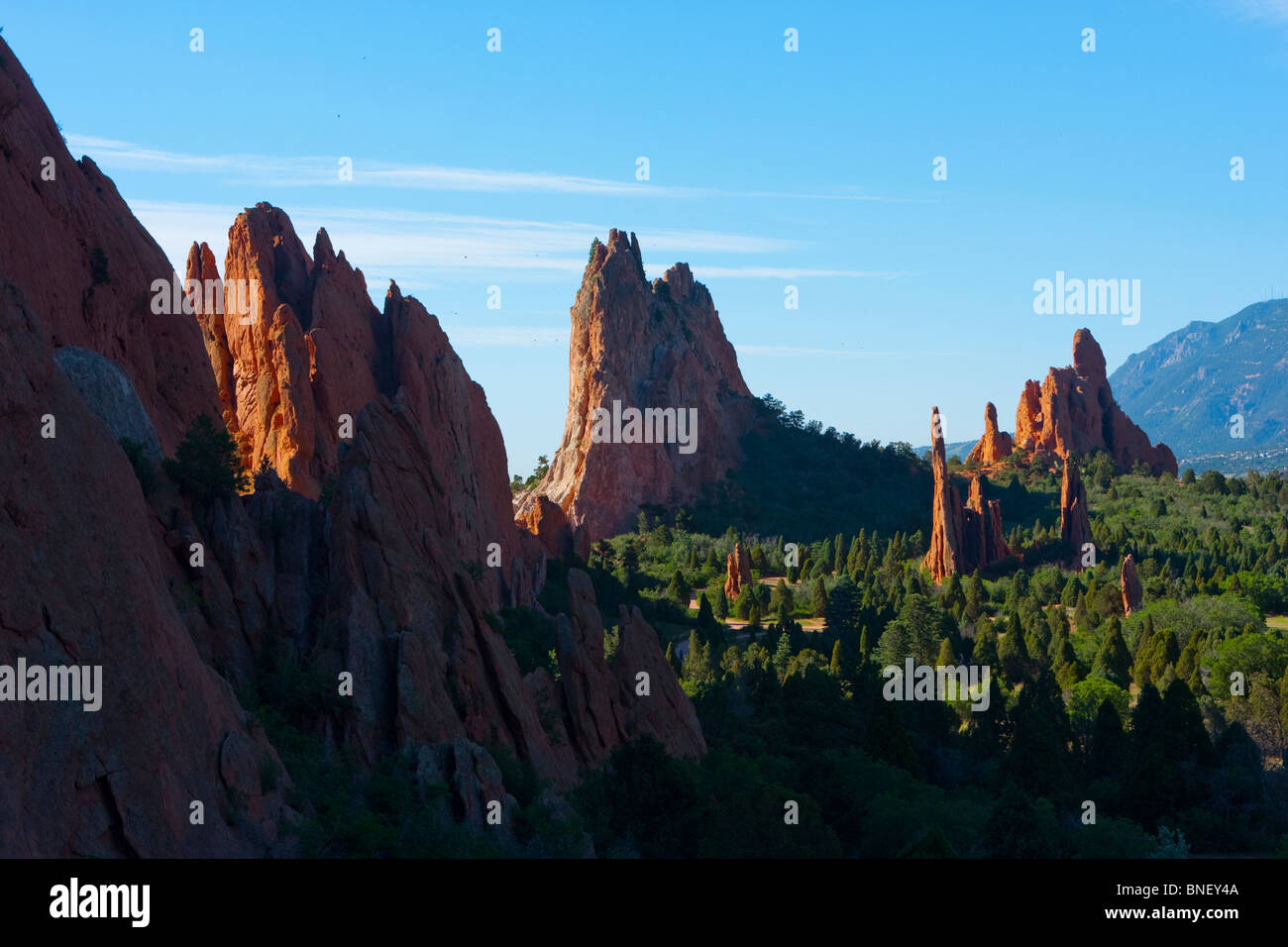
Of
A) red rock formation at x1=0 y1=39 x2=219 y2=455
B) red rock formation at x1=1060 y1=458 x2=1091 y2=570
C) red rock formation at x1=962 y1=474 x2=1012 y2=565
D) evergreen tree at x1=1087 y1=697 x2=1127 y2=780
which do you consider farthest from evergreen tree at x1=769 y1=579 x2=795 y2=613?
red rock formation at x1=0 y1=39 x2=219 y2=455

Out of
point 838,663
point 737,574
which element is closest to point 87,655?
point 838,663

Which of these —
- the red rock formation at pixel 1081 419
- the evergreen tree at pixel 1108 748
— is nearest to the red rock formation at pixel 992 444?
the red rock formation at pixel 1081 419

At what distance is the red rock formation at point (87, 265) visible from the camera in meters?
31.6

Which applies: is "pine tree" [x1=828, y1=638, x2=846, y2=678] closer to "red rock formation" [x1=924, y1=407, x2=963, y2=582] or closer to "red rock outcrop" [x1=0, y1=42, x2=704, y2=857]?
"red rock outcrop" [x1=0, y1=42, x2=704, y2=857]

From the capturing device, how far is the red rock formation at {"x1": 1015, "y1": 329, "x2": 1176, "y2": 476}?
14975 cm

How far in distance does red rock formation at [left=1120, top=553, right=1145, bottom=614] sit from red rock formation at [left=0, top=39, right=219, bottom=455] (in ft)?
213

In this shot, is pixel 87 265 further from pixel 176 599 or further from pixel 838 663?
pixel 838 663

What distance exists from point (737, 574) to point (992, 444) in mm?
69419

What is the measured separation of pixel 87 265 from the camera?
34875mm
